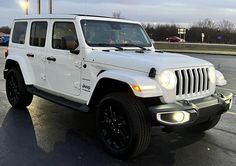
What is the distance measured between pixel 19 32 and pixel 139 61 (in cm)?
385

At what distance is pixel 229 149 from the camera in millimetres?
5562

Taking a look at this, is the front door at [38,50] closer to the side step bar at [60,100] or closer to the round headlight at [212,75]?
the side step bar at [60,100]

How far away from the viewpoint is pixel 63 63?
6336mm

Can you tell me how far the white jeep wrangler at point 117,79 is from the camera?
487 cm

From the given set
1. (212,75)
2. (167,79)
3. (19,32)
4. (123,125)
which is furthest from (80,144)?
(19,32)

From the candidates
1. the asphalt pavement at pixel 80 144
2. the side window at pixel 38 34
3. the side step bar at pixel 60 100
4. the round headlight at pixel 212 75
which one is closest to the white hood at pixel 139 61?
the round headlight at pixel 212 75

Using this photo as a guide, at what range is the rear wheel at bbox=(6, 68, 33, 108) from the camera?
7648 millimetres

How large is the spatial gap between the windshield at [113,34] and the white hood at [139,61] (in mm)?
452

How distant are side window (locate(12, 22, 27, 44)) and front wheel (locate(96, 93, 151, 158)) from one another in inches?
127

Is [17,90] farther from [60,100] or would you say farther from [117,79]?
[117,79]

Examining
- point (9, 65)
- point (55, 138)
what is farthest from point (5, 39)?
point (55, 138)

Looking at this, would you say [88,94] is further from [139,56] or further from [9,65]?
[9,65]

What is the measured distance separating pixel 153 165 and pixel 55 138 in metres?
1.80

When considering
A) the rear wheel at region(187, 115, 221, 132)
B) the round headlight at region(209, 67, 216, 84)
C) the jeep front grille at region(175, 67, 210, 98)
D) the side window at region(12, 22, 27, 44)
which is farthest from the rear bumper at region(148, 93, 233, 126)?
the side window at region(12, 22, 27, 44)
